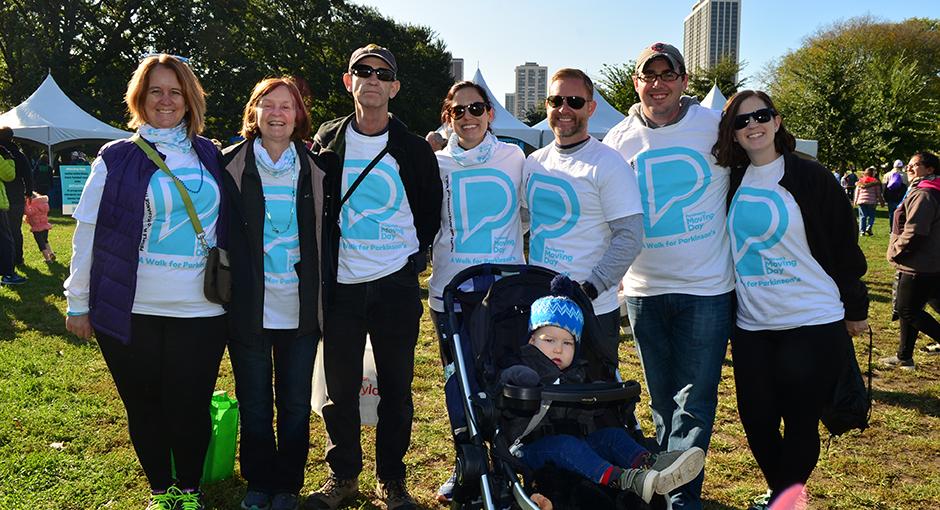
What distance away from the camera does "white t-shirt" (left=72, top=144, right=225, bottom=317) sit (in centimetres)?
311

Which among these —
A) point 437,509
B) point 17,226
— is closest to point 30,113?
point 17,226

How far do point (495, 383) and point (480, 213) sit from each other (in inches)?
38.6

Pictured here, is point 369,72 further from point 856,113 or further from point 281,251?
point 856,113

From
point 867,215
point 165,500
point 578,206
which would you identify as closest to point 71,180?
point 165,500

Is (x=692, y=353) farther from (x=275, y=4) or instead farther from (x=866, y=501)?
(x=275, y=4)

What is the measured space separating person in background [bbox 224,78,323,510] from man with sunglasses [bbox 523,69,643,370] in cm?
115

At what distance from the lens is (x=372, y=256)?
346 centimetres

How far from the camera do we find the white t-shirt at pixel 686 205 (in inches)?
132

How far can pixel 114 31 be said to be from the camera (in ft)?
109

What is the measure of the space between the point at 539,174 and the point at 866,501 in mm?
2670

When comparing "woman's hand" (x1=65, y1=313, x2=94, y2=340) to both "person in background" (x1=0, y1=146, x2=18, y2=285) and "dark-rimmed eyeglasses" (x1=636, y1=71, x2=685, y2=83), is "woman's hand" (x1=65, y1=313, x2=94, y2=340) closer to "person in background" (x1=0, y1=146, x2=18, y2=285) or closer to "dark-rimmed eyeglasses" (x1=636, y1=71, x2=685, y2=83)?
"dark-rimmed eyeglasses" (x1=636, y1=71, x2=685, y2=83)

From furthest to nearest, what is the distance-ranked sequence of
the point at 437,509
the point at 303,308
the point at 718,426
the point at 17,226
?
the point at 17,226 < the point at 718,426 < the point at 437,509 < the point at 303,308

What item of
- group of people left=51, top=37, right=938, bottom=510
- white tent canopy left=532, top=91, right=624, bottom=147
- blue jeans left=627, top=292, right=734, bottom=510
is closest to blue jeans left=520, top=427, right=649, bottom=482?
group of people left=51, top=37, right=938, bottom=510

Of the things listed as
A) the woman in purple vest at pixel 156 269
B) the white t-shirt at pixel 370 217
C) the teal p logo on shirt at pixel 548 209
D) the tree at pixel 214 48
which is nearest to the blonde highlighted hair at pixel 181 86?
the woman in purple vest at pixel 156 269
